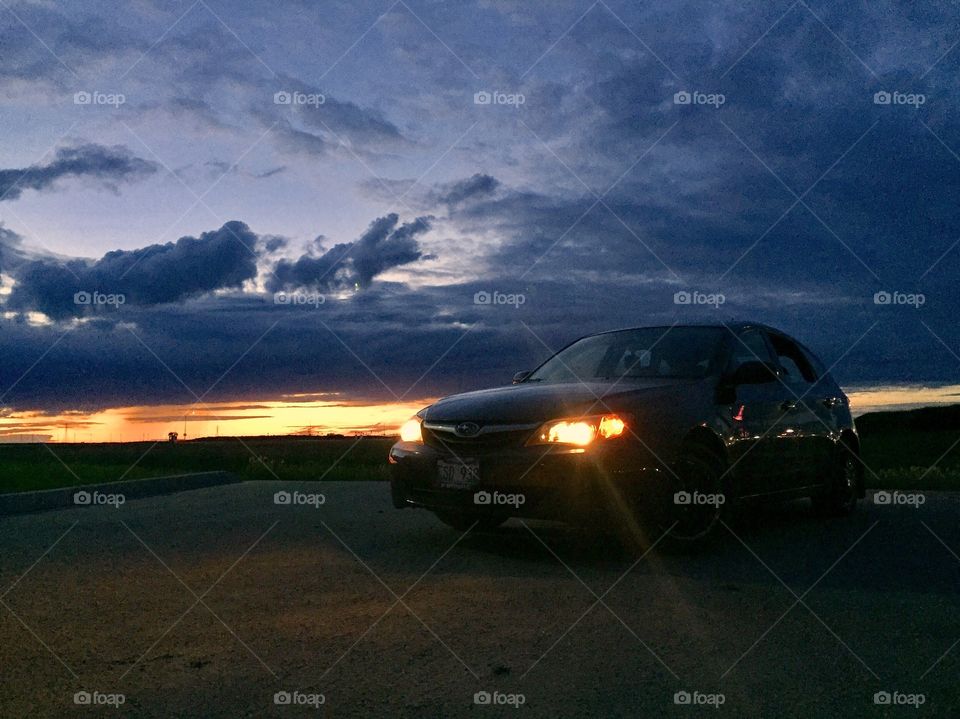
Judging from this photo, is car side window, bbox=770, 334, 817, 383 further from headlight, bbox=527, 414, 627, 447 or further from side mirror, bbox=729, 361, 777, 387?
headlight, bbox=527, 414, 627, 447

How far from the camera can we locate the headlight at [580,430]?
6.04 m

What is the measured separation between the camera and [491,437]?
247 inches

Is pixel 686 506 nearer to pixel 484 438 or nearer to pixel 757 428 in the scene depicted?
pixel 757 428

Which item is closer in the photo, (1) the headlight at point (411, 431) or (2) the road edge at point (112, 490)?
(1) the headlight at point (411, 431)

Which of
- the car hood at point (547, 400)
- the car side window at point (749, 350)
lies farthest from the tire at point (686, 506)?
the car side window at point (749, 350)

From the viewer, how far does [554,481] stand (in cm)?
596

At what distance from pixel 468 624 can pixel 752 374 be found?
367 cm

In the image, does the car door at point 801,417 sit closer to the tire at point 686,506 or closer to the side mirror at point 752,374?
the side mirror at point 752,374

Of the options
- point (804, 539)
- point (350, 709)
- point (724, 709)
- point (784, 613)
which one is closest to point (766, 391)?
point (804, 539)

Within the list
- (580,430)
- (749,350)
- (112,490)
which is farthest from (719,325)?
(112,490)

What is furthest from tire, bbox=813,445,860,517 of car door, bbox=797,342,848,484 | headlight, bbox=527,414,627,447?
headlight, bbox=527,414,627,447

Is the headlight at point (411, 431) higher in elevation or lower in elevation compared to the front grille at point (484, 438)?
higher

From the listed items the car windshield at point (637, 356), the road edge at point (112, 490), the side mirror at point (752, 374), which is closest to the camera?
the side mirror at point (752, 374)

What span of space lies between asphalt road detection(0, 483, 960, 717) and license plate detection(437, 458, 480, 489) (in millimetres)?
509
